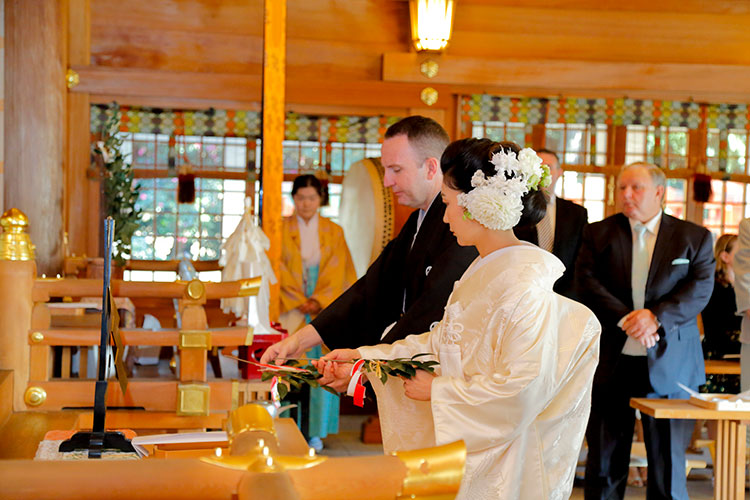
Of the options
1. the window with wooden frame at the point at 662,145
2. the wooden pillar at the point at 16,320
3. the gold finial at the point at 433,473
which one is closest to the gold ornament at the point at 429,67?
the window with wooden frame at the point at 662,145

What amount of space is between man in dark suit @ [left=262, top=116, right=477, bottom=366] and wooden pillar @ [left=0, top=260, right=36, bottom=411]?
0.80 metres

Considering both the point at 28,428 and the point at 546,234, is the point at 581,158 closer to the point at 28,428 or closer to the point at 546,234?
the point at 546,234

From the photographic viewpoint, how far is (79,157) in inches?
267

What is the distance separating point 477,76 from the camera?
22.5ft

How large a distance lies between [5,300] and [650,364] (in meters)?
2.74

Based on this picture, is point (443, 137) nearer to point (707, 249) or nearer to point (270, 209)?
point (707, 249)

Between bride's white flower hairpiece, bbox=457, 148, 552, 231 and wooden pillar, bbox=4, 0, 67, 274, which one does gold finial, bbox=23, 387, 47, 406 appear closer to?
bride's white flower hairpiece, bbox=457, 148, 552, 231

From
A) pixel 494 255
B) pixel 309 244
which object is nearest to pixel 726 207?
pixel 309 244

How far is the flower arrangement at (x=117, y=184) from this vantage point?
263 inches

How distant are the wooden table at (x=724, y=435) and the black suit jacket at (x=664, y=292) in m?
0.28

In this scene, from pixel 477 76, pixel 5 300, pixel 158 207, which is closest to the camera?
pixel 5 300

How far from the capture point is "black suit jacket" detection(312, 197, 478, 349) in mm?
2510

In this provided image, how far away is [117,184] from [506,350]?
17.3 feet

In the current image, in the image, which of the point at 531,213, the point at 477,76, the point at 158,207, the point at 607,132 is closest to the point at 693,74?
the point at 607,132
